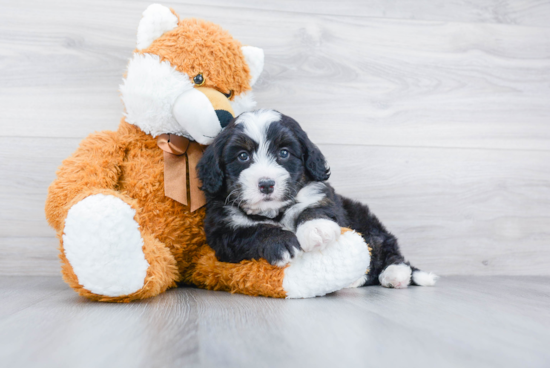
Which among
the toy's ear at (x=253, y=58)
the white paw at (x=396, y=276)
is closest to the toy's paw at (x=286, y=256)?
the white paw at (x=396, y=276)

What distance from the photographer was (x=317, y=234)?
4.12 feet

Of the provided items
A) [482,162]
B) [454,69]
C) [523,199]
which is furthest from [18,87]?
[523,199]

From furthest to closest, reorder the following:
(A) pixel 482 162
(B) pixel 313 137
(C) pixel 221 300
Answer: (A) pixel 482 162 < (B) pixel 313 137 < (C) pixel 221 300

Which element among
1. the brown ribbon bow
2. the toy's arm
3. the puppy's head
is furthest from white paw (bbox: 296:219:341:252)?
the toy's arm

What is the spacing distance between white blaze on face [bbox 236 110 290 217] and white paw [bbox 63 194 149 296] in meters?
0.35

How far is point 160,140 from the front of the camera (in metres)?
1.47

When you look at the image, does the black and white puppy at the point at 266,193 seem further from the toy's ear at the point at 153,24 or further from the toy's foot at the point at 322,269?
the toy's ear at the point at 153,24

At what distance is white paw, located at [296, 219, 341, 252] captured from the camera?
1258 mm

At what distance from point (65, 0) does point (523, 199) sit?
7.75 feet

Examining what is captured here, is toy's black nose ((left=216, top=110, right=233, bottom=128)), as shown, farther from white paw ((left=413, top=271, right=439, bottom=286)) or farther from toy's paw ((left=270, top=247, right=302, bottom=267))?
white paw ((left=413, top=271, right=439, bottom=286))

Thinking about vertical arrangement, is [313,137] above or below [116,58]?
below

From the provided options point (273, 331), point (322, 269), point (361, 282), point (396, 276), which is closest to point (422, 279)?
point (396, 276)

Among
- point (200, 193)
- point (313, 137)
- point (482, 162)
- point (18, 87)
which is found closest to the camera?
point (200, 193)

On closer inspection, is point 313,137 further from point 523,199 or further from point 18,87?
point 18,87
